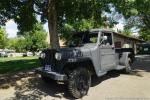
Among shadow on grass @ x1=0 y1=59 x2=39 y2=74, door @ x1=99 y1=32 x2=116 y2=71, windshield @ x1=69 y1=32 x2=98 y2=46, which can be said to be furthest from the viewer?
shadow on grass @ x1=0 y1=59 x2=39 y2=74

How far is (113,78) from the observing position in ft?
39.2

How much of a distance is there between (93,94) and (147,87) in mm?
2371

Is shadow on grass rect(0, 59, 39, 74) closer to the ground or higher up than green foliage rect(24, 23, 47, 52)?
closer to the ground

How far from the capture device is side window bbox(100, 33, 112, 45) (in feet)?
35.2

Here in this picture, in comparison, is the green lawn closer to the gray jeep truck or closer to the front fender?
the gray jeep truck

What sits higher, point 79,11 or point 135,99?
point 79,11

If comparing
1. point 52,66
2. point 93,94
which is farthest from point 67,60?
point 93,94

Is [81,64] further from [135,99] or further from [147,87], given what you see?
[147,87]

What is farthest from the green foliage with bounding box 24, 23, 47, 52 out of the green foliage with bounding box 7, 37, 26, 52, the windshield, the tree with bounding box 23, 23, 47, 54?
the windshield

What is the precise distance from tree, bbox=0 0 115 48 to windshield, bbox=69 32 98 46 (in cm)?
167

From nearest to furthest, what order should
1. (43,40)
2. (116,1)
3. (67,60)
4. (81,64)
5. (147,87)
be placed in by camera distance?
(67,60), (81,64), (147,87), (116,1), (43,40)

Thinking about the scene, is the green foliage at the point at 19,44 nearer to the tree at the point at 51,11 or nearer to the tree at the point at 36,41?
the tree at the point at 36,41

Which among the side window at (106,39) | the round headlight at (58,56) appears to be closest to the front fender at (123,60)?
the side window at (106,39)

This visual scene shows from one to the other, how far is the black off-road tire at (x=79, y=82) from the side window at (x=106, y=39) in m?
1.71
